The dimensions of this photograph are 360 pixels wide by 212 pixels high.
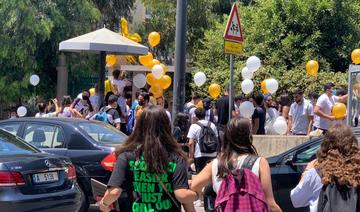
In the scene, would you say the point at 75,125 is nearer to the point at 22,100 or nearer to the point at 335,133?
the point at 335,133

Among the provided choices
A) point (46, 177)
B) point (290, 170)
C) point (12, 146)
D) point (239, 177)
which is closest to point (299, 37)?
point (290, 170)

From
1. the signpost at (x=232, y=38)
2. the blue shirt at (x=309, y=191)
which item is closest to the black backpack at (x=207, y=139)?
the signpost at (x=232, y=38)

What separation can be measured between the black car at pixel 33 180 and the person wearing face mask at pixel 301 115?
20.8ft

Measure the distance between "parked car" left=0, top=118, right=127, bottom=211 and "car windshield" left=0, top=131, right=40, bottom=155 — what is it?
3.72ft

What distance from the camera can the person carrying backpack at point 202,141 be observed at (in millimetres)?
10320

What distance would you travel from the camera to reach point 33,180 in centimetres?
749

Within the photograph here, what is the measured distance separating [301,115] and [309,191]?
8.88 meters

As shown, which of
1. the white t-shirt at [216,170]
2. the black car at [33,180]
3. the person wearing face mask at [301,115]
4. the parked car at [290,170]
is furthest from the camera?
the person wearing face mask at [301,115]

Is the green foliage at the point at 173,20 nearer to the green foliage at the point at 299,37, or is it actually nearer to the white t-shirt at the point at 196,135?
the green foliage at the point at 299,37

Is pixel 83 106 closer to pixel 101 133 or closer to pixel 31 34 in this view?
pixel 101 133

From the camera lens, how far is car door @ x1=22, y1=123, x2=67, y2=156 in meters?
9.68

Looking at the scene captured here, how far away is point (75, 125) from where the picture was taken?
385 inches

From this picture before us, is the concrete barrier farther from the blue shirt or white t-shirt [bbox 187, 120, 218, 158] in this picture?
the blue shirt

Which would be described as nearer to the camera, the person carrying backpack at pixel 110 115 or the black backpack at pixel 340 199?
the black backpack at pixel 340 199
